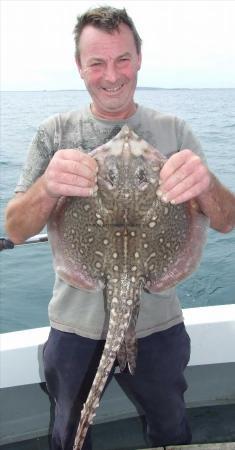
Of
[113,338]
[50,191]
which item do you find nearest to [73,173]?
[50,191]

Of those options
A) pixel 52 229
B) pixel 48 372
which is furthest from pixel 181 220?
pixel 48 372

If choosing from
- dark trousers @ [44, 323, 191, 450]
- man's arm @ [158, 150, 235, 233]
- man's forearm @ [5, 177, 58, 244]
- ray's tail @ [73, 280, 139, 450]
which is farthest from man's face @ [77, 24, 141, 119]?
dark trousers @ [44, 323, 191, 450]

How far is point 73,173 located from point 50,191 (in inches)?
7.8

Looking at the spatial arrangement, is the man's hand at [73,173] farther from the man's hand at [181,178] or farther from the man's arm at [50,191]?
the man's hand at [181,178]

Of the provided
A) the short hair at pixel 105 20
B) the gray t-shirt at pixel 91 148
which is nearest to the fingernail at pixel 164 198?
the gray t-shirt at pixel 91 148

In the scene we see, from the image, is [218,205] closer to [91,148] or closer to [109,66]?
[91,148]

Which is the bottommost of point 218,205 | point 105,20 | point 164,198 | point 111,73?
point 218,205

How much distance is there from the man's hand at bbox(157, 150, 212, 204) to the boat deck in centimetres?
271

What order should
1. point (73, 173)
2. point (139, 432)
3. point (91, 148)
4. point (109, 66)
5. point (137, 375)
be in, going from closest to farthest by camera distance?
point (73, 173) < point (109, 66) < point (91, 148) < point (137, 375) < point (139, 432)

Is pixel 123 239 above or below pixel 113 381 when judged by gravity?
above

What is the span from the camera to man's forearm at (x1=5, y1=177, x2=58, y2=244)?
2.19 m

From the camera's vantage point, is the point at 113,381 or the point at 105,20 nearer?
the point at 105,20

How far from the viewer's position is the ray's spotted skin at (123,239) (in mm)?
1884

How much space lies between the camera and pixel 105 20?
7.98ft
